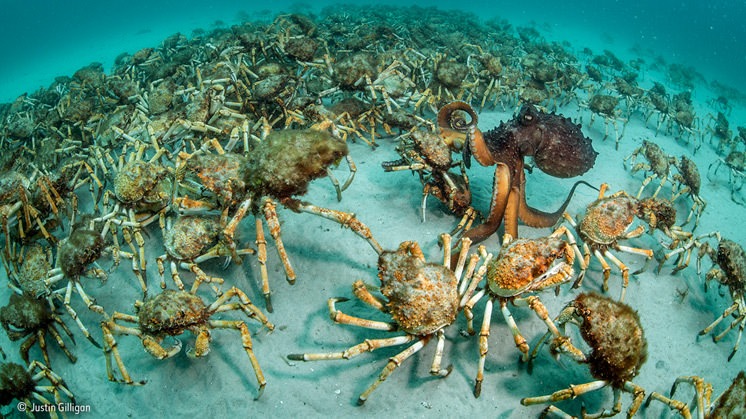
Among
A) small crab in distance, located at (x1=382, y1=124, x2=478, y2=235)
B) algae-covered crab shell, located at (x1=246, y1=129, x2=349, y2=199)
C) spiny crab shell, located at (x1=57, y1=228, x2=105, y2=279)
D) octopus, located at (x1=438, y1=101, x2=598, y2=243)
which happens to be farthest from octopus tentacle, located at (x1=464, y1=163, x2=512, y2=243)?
spiny crab shell, located at (x1=57, y1=228, x2=105, y2=279)

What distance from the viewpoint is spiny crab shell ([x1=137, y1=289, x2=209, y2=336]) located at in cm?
390

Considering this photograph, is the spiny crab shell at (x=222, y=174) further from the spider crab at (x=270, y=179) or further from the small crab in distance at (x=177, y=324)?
the small crab in distance at (x=177, y=324)

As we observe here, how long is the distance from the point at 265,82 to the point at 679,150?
1211cm

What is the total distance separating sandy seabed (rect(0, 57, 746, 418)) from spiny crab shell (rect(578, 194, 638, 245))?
0.74 m

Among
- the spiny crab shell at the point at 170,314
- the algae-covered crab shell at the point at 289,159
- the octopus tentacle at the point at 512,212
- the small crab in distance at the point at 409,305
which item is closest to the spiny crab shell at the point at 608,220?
the octopus tentacle at the point at 512,212

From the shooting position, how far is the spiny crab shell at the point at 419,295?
11.2 feet

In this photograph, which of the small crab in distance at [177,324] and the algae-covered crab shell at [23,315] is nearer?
the small crab in distance at [177,324]

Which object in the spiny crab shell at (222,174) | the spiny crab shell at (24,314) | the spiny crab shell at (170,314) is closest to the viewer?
the spiny crab shell at (170,314)

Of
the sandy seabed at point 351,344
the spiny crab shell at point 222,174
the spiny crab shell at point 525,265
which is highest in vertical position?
the spiny crab shell at point 222,174

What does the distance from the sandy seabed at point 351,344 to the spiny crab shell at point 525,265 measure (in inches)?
38.6

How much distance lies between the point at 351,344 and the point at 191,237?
8.16 ft

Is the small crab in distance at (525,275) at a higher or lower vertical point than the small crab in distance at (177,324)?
higher

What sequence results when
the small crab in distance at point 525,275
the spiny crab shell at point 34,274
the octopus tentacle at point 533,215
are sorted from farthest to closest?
the spiny crab shell at point 34,274 → the octopus tentacle at point 533,215 → the small crab in distance at point 525,275

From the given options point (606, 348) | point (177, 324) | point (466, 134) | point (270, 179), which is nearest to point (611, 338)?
point (606, 348)
